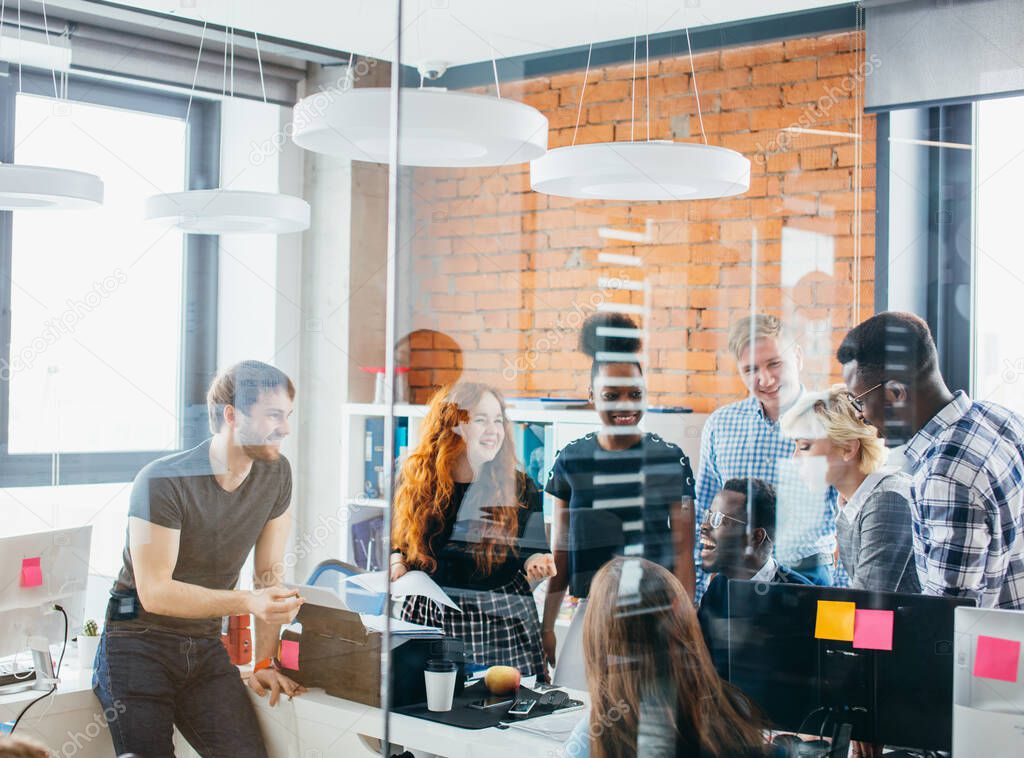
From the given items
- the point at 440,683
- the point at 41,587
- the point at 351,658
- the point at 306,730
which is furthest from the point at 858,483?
the point at 41,587

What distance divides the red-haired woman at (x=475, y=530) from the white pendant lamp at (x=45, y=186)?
833 mm

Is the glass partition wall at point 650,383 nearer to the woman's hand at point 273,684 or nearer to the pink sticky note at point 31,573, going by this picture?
the woman's hand at point 273,684

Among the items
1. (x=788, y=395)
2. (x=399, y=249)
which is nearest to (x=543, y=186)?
(x=399, y=249)

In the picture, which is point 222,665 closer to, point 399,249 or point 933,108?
point 399,249

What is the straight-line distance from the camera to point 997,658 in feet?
5.62

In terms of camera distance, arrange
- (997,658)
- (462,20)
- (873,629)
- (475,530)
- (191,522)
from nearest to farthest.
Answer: (997,658), (873,629), (191,522), (475,530), (462,20)

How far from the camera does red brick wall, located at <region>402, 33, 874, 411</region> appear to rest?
6.24ft

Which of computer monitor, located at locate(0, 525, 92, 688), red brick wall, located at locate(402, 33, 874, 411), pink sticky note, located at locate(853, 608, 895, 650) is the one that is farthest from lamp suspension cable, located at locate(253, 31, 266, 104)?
pink sticky note, located at locate(853, 608, 895, 650)

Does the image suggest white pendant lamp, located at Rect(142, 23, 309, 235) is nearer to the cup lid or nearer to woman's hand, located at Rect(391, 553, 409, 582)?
woman's hand, located at Rect(391, 553, 409, 582)

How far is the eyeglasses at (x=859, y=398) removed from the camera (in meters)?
1.91

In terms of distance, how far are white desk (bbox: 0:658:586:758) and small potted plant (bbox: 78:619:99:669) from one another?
0.6 inches

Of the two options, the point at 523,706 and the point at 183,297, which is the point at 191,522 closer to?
the point at 183,297

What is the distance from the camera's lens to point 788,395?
6.32 feet

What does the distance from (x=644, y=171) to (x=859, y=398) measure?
0.65 meters
